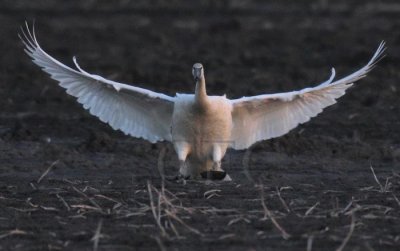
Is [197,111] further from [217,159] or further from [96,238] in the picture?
[96,238]

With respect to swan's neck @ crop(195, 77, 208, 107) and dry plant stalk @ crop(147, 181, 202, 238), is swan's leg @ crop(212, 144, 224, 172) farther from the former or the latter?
dry plant stalk @ crop(147, 181, 202, 238)

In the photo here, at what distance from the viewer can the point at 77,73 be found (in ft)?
44.2

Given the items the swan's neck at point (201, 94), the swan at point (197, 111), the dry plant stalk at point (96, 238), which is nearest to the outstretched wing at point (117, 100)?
the swan at point (197, 111)

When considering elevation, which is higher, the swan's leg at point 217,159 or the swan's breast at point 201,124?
the swan's breast at point 201,124

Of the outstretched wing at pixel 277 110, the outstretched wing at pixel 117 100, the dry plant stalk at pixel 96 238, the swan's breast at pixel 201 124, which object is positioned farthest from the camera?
the outstretched wing at pixel 117 100

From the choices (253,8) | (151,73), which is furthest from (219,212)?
(253,8)

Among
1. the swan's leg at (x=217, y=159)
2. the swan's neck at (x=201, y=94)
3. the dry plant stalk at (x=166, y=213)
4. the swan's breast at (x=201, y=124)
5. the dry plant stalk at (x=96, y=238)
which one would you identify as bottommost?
the dry plant stalk at (x=96, y=238)

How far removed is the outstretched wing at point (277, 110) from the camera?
13438 millimetres

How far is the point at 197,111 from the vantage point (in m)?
13.1

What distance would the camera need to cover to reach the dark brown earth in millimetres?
10109

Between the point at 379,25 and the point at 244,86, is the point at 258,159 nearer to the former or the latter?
the point at 244,86

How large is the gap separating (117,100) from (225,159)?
2.05 meters

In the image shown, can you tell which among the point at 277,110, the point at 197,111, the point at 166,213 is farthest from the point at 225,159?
the point at 166,213

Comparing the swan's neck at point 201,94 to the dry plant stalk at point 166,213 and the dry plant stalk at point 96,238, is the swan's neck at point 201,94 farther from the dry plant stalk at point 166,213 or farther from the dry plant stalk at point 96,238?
the dry plant stalk at point 96,238
